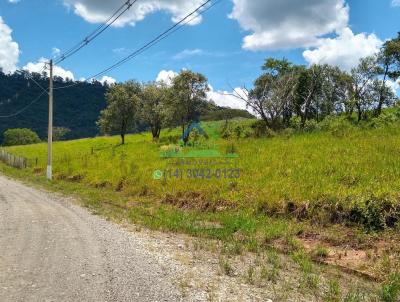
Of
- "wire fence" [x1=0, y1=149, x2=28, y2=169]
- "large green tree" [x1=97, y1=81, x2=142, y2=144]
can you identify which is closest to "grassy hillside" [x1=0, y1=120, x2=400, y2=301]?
"wire fence" [x1=0, y1=149, x2=28, y2=169]

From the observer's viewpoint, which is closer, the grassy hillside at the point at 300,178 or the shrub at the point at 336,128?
the grassy hillside at the point at 300,178

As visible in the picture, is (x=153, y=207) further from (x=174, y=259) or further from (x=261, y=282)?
(x=261, y=282)

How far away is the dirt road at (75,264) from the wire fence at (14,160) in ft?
106

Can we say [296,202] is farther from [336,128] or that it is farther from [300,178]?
[336,128]

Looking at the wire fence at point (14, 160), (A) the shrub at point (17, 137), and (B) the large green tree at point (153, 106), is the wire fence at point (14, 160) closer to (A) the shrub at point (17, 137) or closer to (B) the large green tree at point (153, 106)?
(B) the large green tree at point (153, 106)

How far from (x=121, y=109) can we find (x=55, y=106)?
11692 cm

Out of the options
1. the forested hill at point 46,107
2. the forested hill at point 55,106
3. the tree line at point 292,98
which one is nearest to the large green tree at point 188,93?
the tree line at point 292,98

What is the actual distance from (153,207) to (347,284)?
1017 cm

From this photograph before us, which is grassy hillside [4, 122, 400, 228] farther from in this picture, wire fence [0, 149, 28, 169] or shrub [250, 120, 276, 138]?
wire fence [0, 149, 28, 169]

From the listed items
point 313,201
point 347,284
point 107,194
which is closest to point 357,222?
point 313,201

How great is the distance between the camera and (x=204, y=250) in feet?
29.6

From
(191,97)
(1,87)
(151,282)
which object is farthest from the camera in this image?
(1,87)

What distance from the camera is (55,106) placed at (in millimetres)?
165875

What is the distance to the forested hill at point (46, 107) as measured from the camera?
14662 centimetres
